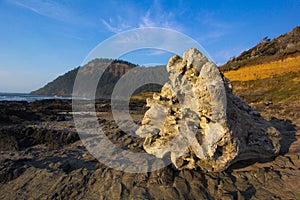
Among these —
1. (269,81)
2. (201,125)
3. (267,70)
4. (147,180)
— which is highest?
(267,70)

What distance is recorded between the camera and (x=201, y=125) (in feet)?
14.7

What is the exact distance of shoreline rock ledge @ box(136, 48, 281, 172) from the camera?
4.16 metres

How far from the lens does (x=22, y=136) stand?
8398 mm

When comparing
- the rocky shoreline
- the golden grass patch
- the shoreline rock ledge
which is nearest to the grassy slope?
the golden grass patch

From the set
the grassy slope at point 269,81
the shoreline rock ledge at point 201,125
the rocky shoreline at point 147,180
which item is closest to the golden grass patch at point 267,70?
the grassy slope at point 269,81

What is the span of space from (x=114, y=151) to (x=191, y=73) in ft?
11.3

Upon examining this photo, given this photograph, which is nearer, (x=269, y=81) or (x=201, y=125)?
(x=201, y=125)

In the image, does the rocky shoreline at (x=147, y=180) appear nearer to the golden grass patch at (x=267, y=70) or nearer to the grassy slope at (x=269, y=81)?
the grassy slope at (x=269, y=81)

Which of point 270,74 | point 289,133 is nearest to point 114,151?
point 289,133

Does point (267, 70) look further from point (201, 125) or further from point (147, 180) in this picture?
point (147, 180)

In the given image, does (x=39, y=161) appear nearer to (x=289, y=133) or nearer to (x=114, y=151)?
(x=114, y=151)

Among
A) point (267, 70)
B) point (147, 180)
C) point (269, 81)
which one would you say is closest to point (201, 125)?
point (147, 180)

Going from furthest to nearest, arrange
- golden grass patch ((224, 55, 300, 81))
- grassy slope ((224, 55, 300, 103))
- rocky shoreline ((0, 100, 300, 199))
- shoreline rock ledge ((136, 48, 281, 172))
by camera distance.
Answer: golden grass patch ((224, 55, 300, 81))
grassy slope ((224, 55, 300, 103))
shoreline rock ledge ((136, 48, 281, 172))
rocky shoreline ((0, 100, 300, 199))

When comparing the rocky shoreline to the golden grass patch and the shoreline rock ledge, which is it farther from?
the golden grass patch
